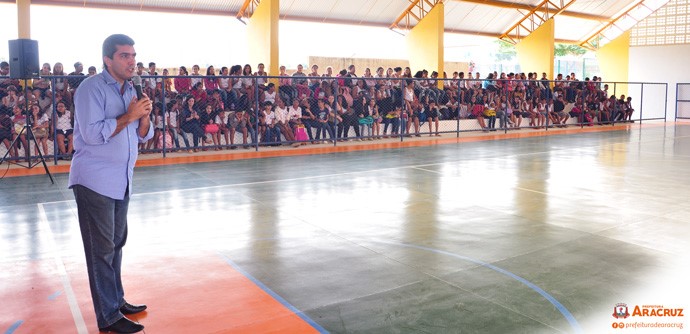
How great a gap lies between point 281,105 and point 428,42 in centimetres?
1136

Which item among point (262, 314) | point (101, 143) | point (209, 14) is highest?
point (209, 14)

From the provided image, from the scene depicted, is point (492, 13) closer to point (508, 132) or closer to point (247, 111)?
point (508, 132)

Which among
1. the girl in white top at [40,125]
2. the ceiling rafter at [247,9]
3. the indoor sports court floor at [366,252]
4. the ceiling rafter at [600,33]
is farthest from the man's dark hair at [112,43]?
the ceiling rafter at [600,33]

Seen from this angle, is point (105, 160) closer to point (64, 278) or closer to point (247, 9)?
point (64, 278)

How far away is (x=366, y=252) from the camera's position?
5477 mm

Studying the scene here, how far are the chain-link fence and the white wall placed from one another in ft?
33.8

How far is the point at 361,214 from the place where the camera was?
23.2ft

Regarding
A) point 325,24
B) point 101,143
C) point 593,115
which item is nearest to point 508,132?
point 593,115

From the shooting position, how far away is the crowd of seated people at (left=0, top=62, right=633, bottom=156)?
38.2ft

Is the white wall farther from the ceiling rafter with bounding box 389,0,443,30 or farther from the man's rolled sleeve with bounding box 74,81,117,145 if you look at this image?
the man's rolled sleeve with bounding box 74,81,117,145

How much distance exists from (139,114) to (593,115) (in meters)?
21.4

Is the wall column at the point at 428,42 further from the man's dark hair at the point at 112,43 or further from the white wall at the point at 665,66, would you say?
the man's dark hair at the point at 112,43

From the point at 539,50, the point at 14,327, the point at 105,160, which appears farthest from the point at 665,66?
the point at 14,327

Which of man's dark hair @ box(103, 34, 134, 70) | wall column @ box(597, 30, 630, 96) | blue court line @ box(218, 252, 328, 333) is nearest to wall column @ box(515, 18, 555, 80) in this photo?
wall column @ box(597, 30, 630, 96)
